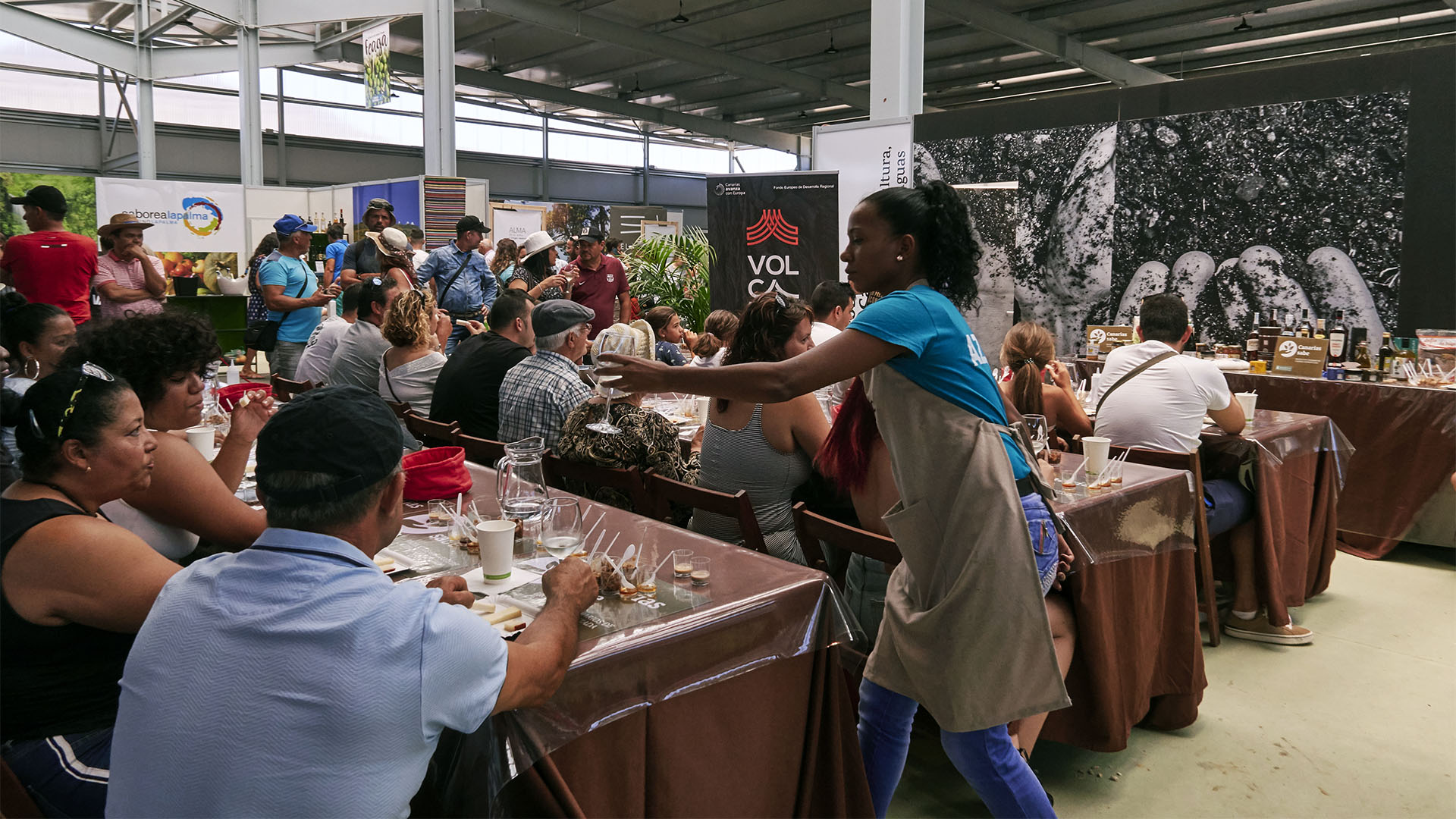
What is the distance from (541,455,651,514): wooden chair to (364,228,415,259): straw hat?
4.63 metres

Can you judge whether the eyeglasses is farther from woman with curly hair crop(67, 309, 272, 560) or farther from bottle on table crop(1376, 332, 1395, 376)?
bottle on table crop(1376, 332, 1395, 376)

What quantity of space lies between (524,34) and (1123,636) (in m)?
15.3

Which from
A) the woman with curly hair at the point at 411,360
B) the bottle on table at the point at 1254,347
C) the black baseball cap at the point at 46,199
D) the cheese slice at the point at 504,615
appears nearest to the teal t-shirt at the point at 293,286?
the black baseball cap at the point at 46,199

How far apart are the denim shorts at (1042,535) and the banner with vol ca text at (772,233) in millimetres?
5144

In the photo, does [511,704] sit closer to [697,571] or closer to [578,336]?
[697,571]

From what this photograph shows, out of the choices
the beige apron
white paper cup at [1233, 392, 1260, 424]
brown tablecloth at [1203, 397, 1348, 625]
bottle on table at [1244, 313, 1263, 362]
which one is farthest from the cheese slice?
bottle on table at [1244, 313, 1263, 362]

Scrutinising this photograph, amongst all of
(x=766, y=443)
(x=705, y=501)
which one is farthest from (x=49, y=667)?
(x=766, y=443)

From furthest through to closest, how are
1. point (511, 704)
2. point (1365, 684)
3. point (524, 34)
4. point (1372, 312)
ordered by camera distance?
point (524, 34) < point (1372, 312) < point (1365, 684) < point (511, 704)

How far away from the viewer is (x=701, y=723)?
1813mm

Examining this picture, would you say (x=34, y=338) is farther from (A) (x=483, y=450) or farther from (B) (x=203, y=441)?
(A) (x=483, y=450)

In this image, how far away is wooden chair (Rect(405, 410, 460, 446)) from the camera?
375 centimetres

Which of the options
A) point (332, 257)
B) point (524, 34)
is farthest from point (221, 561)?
point (524, 34)

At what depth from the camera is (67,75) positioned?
55.5ft

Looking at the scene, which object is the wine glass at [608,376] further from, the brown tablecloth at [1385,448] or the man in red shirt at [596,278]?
the brown tablecloth at [1385,448]
